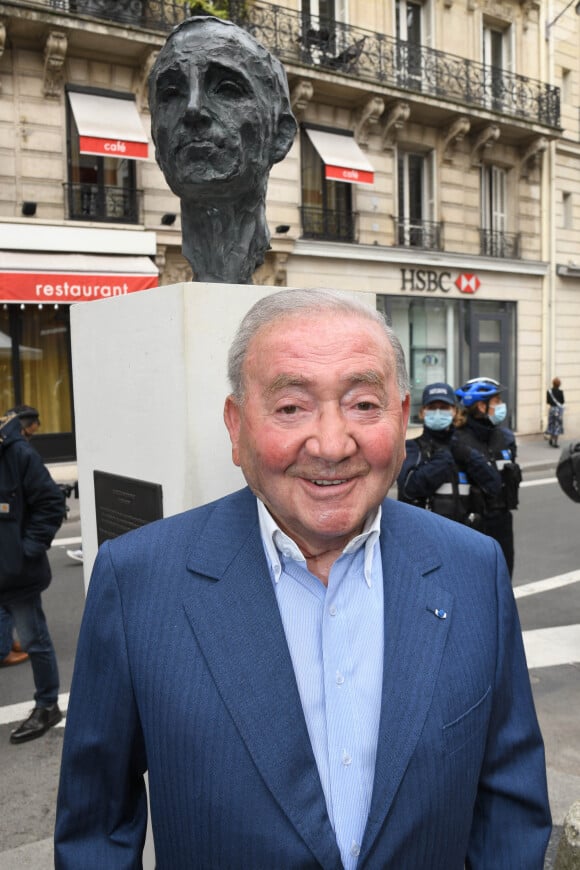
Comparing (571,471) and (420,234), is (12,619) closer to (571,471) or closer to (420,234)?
(571,471)

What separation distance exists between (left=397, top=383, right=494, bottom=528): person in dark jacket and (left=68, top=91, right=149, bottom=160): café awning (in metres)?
9.86

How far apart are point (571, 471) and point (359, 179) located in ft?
41.7

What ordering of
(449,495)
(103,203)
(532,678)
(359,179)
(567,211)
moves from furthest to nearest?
Result: 1. (567,211)
2. (359,179)
3. (103,203)
4. (449,495)
5. (532,678)

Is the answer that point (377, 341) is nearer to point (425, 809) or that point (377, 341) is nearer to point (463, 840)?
point (425, 809)

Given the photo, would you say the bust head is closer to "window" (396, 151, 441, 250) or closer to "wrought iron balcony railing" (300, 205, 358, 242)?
"wrought iron balcony railing" (300, 205, 358, 242)

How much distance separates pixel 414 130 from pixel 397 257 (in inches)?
129

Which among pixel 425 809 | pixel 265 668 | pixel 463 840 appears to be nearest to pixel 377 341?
pixel 265 668

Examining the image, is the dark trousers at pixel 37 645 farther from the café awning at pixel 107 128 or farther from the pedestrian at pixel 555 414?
the pedestrian at pixel 555 414

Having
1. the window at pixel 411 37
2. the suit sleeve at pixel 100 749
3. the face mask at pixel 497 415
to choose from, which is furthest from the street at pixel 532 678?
the window at pixel 411 37

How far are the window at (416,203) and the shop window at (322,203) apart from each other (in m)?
1.50

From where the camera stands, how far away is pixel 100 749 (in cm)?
150

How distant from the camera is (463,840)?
1.54 metres

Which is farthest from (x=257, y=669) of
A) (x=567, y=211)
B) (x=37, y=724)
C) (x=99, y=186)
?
(x=567, y=211)

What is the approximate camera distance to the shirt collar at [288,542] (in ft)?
5.10
